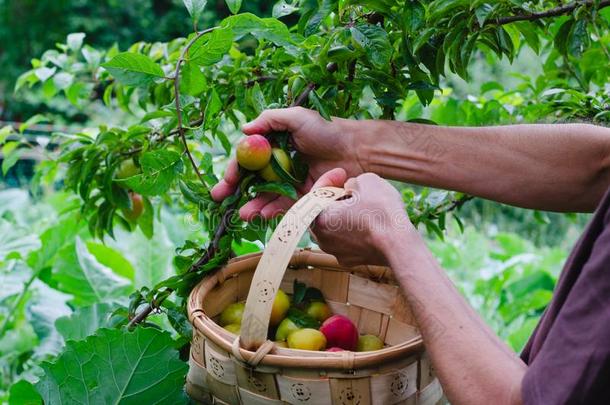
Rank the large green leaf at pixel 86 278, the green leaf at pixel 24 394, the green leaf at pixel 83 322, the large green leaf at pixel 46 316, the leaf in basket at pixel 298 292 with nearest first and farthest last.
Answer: the leaf in basket at pixel 298 292, the green leaf at pixel 24 394, the green leaf at pixel 83 322, the large green leaf at pixel 46 316, the large green leaf at pixel 86 278

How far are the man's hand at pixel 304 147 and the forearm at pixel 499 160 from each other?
0.03 meters

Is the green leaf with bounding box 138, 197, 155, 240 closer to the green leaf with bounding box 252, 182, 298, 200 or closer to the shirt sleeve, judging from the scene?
the green leaf with bounding box 252, 182, 298, 200

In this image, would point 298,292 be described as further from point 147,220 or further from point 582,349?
point 582,349

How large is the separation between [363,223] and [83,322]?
0.99 meters

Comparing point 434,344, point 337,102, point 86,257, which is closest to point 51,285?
point 86,257

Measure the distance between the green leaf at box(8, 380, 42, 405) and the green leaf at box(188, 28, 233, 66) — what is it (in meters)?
0.89

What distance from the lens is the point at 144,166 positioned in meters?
1.22

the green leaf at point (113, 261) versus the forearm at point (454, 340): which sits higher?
the forearm at point (454, 340)

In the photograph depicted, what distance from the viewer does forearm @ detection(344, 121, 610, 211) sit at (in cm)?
124

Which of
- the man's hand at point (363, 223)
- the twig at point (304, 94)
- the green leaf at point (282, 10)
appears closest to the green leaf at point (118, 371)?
the man's hand at point (363, 223)

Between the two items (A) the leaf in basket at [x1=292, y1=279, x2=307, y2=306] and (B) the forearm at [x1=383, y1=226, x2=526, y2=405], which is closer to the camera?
(B) the forearm at [x1=383, y1=226, x2=526, y2=405]

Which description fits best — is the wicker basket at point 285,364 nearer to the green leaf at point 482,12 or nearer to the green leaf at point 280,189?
the green leaf at point 280,189

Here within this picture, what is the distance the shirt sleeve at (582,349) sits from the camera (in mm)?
767

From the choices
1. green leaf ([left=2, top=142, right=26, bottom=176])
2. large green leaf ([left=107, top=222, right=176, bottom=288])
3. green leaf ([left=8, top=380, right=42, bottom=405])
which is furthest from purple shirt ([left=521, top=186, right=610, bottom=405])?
large green leaf ([left=107, top=222, right=176, bottom=288])
